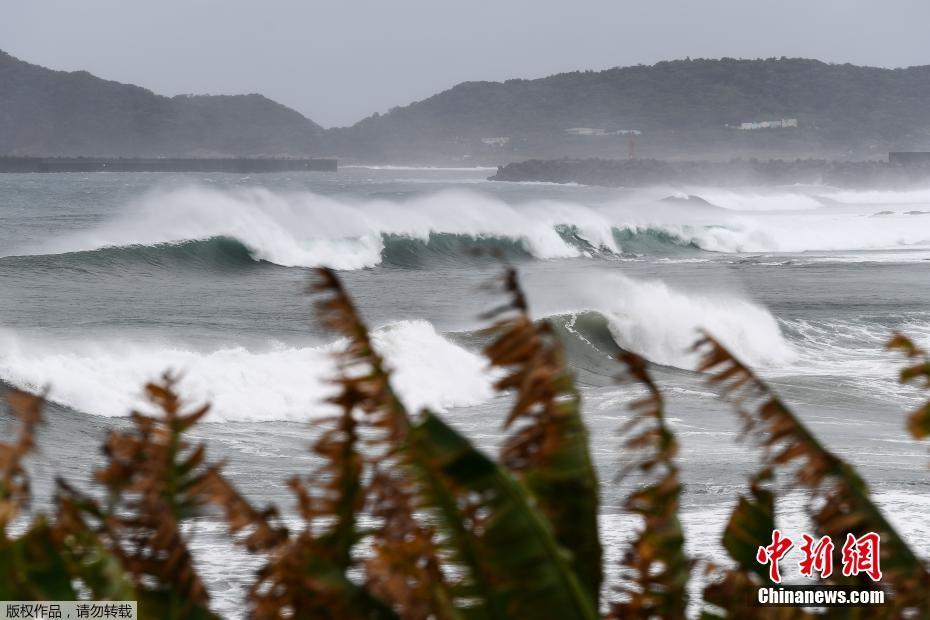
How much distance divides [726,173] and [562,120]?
6244 centimetres

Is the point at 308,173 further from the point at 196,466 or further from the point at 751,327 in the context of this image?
the point at 196,466

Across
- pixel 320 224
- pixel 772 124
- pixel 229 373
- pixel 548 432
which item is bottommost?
pixel 229 373

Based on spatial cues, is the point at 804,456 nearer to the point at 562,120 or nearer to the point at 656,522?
the point at 656,522

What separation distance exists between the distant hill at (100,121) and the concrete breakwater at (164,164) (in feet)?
21.9

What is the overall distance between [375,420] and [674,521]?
0.50 meters

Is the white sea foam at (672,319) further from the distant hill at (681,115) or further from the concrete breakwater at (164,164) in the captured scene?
the distant hill at (681,115)

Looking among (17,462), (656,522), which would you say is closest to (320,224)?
(656,522)

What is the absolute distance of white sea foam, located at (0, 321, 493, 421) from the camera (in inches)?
583

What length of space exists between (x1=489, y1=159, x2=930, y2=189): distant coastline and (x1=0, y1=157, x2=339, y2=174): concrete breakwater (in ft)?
87.1

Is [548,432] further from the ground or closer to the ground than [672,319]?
further from the ground

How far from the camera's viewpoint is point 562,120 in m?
184

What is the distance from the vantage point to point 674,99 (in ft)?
604

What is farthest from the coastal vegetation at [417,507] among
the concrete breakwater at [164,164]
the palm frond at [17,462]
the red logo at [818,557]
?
the concrete breakwater at [164,164]

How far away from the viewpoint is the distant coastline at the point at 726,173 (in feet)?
373
